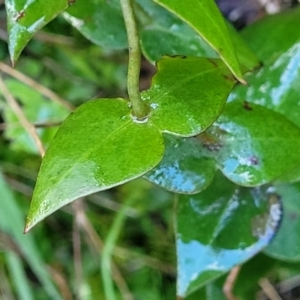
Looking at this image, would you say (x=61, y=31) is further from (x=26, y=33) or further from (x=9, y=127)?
(x=26, y=33)

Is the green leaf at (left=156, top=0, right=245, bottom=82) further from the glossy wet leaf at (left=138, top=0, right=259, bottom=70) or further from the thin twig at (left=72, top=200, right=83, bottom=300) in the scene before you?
the thin twig at (left=72, top=200, right=83, bottom=300)

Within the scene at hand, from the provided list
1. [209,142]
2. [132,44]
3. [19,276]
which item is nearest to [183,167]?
[209,142]

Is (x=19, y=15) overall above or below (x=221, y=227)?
above

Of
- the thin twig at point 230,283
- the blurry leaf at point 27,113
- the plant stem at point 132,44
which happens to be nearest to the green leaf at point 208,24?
the plant stem at point 132,44

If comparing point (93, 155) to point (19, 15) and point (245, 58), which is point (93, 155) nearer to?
point (19, 15)

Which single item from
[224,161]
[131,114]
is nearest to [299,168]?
[224,161]

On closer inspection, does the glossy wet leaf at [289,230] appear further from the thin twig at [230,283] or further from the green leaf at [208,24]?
the green leaf at [208,24]
